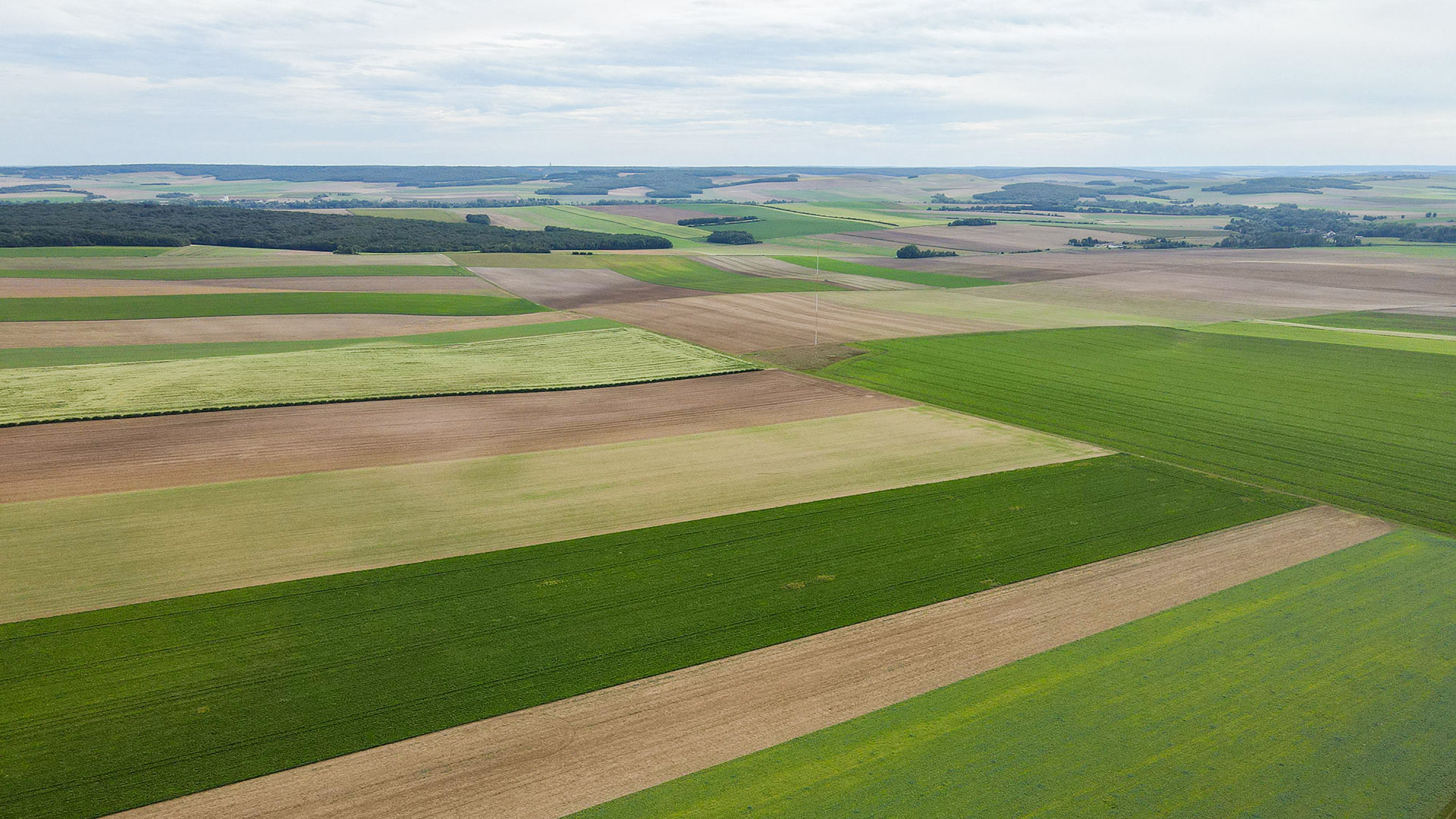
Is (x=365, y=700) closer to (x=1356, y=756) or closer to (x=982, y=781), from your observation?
(x=982, y=781)

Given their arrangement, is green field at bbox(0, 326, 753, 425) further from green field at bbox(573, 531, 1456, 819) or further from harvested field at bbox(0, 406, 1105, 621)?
green field at bbox(573, 531, 1456, 819)

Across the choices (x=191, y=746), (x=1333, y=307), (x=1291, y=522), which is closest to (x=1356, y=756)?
(x=1291, y=522)

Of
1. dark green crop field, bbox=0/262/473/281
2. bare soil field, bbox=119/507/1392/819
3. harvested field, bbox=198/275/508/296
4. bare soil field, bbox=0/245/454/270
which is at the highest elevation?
bare soil field, bbox=0/245/454/270

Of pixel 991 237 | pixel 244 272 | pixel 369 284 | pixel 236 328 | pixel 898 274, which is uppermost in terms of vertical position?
pixel 991 237

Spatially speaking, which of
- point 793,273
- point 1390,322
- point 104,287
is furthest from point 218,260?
point 1390,322

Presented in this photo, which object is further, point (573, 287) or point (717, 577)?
point (573, 287)

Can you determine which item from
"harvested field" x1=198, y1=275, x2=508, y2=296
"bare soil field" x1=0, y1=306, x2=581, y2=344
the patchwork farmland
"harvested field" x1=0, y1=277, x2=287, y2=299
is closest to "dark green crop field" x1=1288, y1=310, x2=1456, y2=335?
the patchwork farmland

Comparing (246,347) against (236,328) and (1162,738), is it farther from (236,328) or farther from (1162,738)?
(1162,738)
